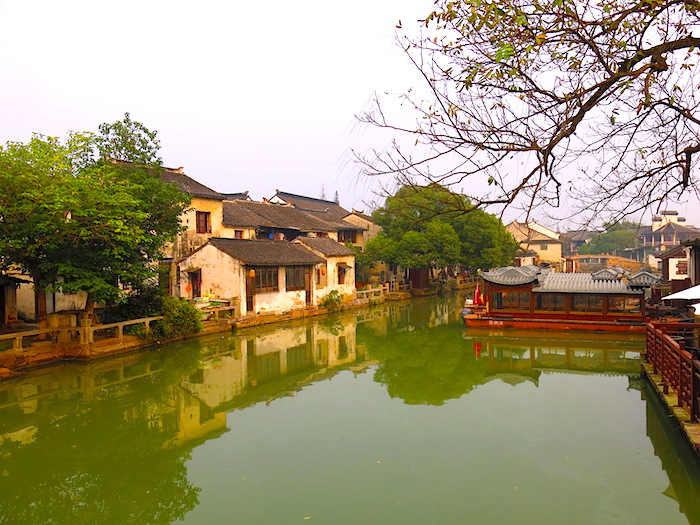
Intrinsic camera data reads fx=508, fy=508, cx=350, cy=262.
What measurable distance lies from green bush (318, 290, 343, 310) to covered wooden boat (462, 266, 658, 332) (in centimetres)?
628

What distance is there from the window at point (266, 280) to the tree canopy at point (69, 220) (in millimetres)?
5322

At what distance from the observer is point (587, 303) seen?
55.0 feet

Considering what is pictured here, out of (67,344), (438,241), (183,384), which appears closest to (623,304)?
(438,241)

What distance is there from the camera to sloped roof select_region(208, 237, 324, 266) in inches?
717

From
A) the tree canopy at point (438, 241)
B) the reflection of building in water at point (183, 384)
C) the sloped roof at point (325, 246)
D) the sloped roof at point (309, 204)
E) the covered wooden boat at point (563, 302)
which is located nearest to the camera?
the reflection of building in water at point (183, 384)

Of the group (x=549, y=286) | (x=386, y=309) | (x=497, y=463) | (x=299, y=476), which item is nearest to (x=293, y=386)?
(x=299, y=476)

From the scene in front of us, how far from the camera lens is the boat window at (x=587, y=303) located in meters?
16.6

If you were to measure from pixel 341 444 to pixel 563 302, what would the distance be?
12376 millimetres

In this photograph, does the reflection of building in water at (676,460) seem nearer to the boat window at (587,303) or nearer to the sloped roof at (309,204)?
the boat window at (587,303)

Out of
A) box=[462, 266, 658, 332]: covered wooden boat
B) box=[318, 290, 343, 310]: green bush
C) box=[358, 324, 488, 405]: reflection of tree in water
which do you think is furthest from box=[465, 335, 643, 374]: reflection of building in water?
box=[318, 290, 343, 310]: green bush

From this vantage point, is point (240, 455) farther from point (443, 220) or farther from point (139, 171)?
point (443, 220)

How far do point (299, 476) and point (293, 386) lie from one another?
446 cm

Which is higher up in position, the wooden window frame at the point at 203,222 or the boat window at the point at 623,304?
the wooden window frame at the point at 203,222

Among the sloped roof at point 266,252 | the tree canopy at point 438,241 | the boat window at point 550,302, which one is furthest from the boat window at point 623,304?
the sloped roof at point 266,252
